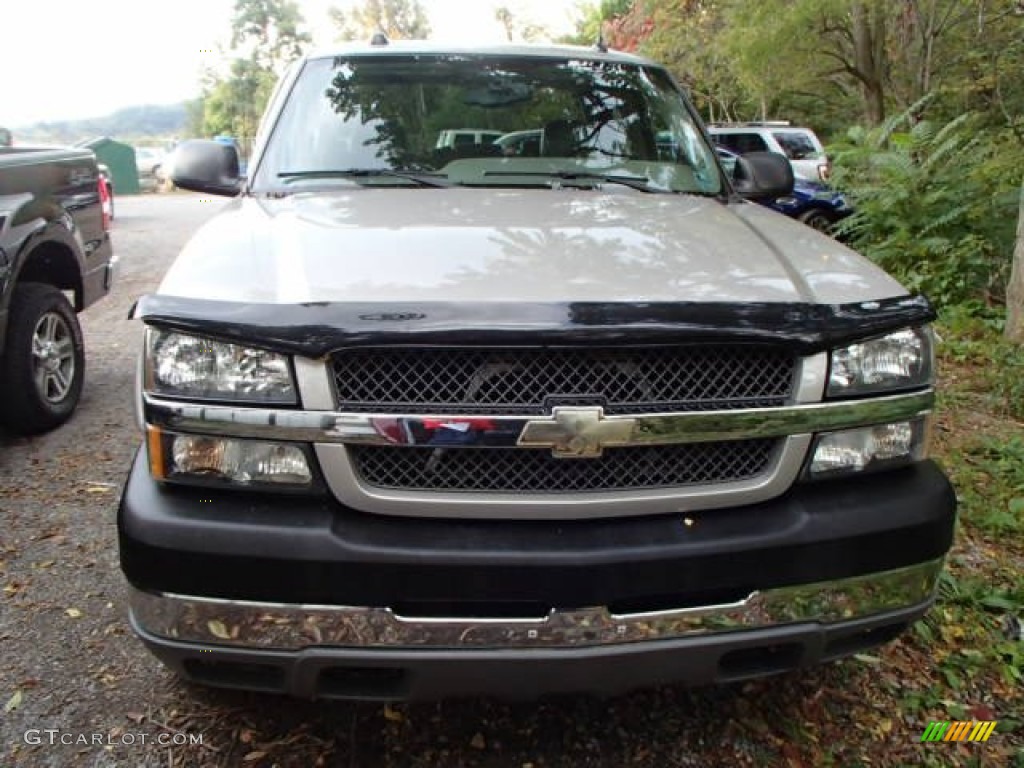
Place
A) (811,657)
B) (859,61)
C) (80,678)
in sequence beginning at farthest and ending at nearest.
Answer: (859,61) < (80,678) < (811,657)

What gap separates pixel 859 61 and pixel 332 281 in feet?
43.2

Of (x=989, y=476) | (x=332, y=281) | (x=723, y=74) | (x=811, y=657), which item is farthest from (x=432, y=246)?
(x=723, y=74)

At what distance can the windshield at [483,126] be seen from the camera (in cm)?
309

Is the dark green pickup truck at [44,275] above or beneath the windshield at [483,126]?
beneath

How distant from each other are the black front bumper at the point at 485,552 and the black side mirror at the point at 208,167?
1.72 meters

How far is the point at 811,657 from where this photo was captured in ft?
6.53

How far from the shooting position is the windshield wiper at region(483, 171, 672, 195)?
3.08m

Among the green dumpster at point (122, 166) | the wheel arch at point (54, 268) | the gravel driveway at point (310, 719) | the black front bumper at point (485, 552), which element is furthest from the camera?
the green dumpster at point (122, 166)

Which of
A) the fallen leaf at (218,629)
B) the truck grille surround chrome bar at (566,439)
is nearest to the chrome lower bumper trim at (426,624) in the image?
the fallen leaf at (218,629)

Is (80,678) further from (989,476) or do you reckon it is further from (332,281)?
(989,476)

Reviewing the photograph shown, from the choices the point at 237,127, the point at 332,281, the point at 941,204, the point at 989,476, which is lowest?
the point at 237,127

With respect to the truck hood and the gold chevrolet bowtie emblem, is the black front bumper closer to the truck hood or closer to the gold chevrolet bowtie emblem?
the gold chevrolet bowtie emblem

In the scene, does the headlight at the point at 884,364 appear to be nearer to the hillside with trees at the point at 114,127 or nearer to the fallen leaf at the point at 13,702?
the fallen leaf at the point at 13,702

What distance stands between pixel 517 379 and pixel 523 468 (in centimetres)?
20
